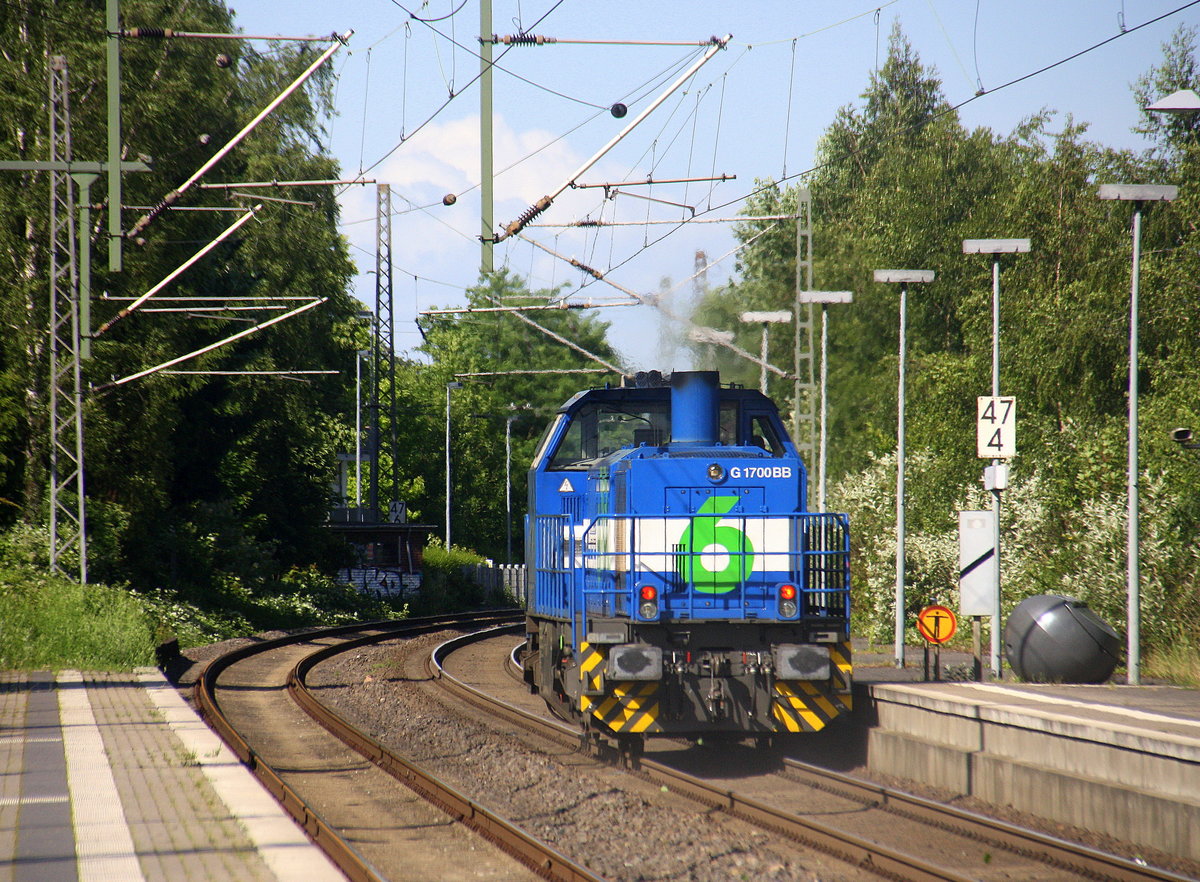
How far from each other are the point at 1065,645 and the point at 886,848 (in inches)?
291

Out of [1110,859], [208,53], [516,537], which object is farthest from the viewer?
[516,537]

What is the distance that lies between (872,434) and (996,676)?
2669cm

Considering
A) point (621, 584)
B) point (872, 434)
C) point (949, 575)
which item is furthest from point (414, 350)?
point (621, 584)

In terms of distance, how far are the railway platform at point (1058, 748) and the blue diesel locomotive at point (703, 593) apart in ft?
3.24

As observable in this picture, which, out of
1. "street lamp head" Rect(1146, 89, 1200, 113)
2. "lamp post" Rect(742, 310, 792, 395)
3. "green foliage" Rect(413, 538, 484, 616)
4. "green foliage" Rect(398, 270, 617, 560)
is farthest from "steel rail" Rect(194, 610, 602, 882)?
"green foliage" Rect(398, 270, 617, 560)

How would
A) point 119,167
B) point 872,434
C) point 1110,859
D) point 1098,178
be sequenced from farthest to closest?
point 872,434 → point 1098,178 → point 119,167 → point 1110,859

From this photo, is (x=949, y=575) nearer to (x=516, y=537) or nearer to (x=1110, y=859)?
(x=1110, y=859)

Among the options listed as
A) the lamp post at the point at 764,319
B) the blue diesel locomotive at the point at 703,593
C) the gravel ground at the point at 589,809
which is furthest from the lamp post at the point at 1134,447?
the gravel ground at the point at 589,809

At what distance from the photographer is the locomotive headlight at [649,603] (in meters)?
11.2

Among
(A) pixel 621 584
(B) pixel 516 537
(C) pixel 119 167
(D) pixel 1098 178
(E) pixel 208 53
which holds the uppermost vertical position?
(E) pixel 208 53

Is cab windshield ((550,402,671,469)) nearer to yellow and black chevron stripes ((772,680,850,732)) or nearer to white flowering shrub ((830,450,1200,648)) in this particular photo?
yellow and black chevron stripes ((772,680,850,732))

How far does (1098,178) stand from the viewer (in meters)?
34.4

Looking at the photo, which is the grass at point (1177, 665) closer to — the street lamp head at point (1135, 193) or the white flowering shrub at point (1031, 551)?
the white flowering shrub at point (1031, 551)

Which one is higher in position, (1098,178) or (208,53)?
(208,53)
